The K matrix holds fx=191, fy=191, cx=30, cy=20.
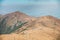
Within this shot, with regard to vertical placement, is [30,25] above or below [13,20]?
below

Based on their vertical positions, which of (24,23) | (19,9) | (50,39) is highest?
(19,9)

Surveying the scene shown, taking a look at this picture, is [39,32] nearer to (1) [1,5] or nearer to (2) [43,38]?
(2) [43,38]

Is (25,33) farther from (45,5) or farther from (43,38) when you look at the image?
(45,5)

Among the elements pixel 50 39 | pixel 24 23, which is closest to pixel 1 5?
pixel 24 23

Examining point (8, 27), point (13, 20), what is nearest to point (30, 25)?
point (13, 20)

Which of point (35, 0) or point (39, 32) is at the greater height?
point (35, 0)

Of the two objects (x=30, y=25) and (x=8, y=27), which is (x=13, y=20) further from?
(x=30, y=25)

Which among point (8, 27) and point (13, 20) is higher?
point (13, 20)

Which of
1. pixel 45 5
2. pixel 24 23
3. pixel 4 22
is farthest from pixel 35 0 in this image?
pixel 4 22
